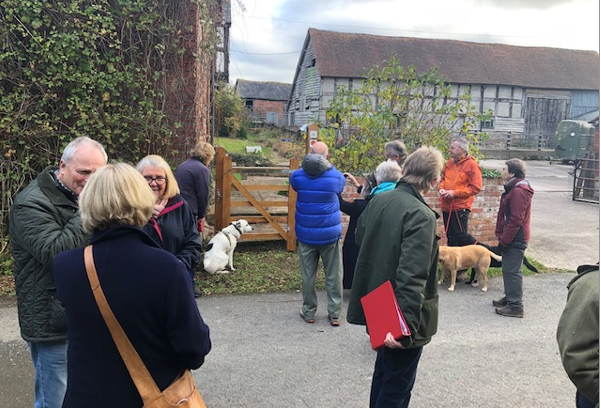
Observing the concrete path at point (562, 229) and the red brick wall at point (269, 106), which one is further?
the red brick wall at point (269, 106)

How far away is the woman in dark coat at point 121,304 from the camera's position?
1.73 meters

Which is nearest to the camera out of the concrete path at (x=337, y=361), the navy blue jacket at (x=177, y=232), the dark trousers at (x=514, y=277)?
the navy blue jacket at (x=177, y=232)

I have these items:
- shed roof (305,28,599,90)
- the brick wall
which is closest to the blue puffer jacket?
the brick wall

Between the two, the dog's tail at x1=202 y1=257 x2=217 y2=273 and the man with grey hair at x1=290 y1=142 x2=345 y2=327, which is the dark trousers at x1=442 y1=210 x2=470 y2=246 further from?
the dog's tail at x1=202 y1=257 x2=217 y2=273

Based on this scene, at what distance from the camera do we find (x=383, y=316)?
271 centimetres

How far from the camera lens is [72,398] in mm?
1819

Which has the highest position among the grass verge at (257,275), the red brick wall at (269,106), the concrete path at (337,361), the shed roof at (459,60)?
the shed roof at (459,60)

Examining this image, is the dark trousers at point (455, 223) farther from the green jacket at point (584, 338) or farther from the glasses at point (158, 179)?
the green jacket at point (584, 338)

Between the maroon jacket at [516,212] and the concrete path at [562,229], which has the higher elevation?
the maroon jacket at [516,212]

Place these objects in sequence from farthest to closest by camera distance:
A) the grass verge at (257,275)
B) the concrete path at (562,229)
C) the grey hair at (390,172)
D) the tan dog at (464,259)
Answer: the concrete path at (562,229) < the tan dog at (464,259) < the grass verge at (257,275) < the grey hair at (390,172)

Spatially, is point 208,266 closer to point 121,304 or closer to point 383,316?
point 383,316

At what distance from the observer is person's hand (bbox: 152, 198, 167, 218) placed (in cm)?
307

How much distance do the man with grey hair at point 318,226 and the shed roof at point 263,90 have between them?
5055cm

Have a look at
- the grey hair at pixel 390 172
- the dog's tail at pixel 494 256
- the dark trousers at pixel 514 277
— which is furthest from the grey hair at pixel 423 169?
the dog's tail at pixel 494 256
